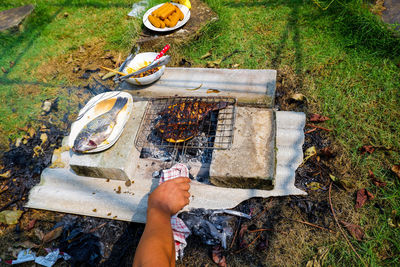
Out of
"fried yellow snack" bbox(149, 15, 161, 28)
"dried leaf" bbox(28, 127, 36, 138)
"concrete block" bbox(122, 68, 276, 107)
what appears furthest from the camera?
"fried yellow snack" bbox(149, 15, 161, 28)

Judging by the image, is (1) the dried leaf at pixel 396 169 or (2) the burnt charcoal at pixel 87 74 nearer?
(1) the dried leaf at pixel 396 169

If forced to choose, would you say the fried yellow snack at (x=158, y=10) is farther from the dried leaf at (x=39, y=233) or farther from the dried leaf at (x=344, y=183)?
the dried leaf at (x=344, y=183)

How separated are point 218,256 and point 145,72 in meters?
3.19

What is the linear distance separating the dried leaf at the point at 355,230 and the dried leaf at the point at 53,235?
12.1ft

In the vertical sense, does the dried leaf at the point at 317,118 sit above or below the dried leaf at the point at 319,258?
above

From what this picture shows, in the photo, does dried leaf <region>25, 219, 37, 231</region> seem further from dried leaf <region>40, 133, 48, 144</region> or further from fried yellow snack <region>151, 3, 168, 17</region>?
fried yellow snack <region>151, 3, 168, 17</region>

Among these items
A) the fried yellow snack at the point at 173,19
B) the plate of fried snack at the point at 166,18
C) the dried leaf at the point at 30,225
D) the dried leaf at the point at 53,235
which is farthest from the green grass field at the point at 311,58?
the dried leaf at the point at 53,235

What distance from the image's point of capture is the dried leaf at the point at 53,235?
3305mm

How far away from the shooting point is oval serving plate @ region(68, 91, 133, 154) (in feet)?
11.5

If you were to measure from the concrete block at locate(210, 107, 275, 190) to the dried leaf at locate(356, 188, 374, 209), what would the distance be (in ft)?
3.61

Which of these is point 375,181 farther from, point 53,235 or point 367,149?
point 53,235

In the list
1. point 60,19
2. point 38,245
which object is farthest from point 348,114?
point 60,19

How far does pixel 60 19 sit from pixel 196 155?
6.54 meters

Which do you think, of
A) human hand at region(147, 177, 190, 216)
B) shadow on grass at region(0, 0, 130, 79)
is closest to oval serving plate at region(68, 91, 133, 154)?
human hand at region(147, 177, 190, 216)
